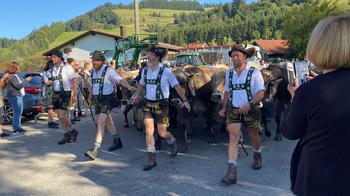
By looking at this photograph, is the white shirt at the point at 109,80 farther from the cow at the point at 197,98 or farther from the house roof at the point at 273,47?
the house roof at the point at 273,47

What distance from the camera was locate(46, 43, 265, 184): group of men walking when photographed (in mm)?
5312

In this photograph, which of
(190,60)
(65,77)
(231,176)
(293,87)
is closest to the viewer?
(293,87)

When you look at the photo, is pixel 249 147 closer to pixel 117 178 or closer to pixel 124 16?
pixel 117 178

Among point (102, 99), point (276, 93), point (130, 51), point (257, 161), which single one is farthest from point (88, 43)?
point (257, 161)

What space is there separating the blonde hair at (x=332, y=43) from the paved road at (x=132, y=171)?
119 inches

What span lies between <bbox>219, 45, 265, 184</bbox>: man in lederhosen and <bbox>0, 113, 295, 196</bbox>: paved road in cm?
46

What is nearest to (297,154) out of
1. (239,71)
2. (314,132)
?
(314,132)

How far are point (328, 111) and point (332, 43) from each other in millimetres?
380

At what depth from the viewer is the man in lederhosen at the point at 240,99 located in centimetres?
523

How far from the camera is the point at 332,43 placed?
214cm

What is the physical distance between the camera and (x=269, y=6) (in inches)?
5349

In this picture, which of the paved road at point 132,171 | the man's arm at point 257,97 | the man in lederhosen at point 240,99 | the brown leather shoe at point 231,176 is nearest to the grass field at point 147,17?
the paved road at point 132,171

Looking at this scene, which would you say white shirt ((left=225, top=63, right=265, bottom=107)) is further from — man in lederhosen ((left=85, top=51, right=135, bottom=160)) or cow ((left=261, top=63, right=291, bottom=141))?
cow ((left=261, top=63, right=291, bottom=141))

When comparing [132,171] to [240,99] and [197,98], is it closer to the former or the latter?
[240,99]
